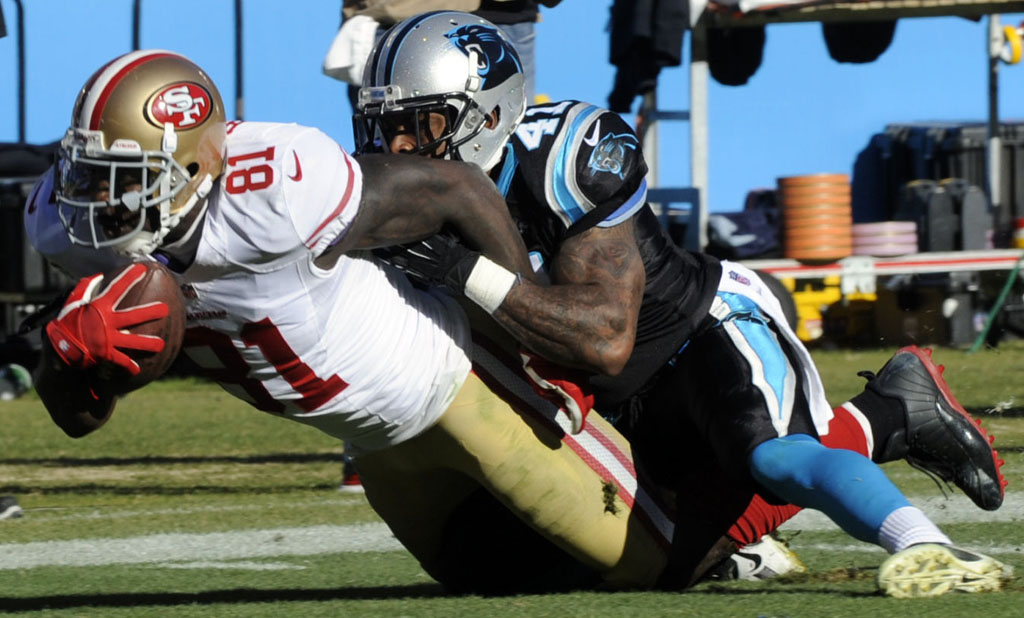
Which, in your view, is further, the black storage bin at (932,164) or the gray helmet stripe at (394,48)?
the black storage bin at (932,164)

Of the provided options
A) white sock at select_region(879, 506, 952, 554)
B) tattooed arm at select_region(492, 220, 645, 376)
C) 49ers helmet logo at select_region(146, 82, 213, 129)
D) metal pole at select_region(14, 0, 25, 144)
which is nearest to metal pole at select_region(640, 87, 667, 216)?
metal pole at select_region(14, 0, 25, 144)

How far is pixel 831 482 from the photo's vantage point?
10.9 feet

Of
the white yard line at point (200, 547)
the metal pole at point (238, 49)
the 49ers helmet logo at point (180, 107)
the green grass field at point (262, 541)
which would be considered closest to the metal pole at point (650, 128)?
the metal pole at point (238, 49)

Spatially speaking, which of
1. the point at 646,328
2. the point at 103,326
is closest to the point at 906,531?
the point at 646,328

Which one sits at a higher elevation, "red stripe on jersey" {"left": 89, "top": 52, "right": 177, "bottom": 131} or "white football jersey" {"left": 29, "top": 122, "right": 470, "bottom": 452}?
"red stripe on jersey" {"left": 89, "top": 52, "right": 177, "bottom": 131}

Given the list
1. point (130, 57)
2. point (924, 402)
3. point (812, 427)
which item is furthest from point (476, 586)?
point (130, 57)

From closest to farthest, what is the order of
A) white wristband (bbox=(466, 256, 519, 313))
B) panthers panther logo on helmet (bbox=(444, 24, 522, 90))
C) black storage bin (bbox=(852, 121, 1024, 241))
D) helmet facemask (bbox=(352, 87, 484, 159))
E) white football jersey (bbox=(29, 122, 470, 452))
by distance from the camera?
white football jersey (bbox=(29, 122, 470, 452)), white wristband (bbox=(466, 256, 519, 313)), helmet facemask (bbox=(352, 87, 484, 159)), panthers panther logo on helmet (bbox=(444, 24, 522, 90)), black storage bin (bbox=(852, 121, 1024, 241))

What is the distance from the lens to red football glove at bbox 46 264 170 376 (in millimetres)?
3002

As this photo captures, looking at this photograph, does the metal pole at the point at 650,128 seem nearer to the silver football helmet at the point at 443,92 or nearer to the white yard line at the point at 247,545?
the white yard line at the point at 247,545

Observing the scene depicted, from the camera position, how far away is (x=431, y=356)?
3.47 metres

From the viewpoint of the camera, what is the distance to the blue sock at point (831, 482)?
328 cm

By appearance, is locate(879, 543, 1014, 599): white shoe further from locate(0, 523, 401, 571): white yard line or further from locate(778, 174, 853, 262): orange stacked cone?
locate(778, 174, 853, 262): orange stacked cone

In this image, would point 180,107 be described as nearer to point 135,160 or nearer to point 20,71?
point 135,160

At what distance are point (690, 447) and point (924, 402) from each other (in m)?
0.61
